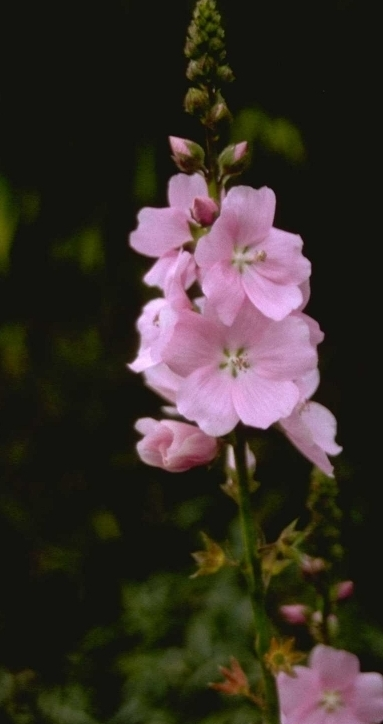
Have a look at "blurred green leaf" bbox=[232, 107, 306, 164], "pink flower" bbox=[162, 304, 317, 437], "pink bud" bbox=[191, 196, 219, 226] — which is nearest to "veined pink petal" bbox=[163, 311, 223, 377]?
"pink flower" bbox=[162, 304, 317, 437]

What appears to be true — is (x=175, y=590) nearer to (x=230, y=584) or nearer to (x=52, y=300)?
(x=230, y=584)

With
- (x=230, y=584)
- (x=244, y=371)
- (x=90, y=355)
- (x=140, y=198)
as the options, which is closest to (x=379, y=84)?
(x=140, y=198)

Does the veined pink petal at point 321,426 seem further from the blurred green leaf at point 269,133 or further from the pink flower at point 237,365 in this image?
the blurred green leaf at point 269,133

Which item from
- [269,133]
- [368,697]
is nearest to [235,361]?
[368,697]

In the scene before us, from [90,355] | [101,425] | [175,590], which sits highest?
[90,355]

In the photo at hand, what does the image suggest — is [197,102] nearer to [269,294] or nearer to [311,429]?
[269,294]
